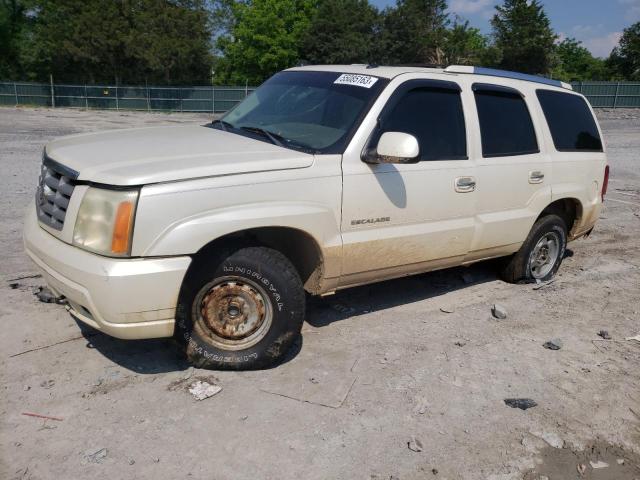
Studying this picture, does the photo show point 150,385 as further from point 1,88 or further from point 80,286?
point 1,88

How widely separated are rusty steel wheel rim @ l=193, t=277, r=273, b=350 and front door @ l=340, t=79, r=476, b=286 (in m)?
0.68

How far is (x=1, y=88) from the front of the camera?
123ft

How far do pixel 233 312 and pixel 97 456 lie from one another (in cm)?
115

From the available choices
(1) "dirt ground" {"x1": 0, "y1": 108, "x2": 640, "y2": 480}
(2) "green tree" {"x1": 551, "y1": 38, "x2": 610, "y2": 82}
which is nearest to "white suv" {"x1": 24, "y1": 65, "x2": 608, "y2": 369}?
(1) "dirt ground" {"x1": 0, "y1": 108, "x2": 640, "y2": 480}

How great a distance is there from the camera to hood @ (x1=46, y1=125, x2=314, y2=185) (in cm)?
321

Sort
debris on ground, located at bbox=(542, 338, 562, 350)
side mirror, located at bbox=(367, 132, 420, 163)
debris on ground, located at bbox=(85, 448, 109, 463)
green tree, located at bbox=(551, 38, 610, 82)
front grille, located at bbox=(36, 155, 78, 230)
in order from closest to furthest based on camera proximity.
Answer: debris on ground, located at bbox=(85, 448, 109, 463)
front grille, located at bbox=(36, 155, 78, 230)
side mirror, located at bbox=(367, 132, 420, 163)
debris on ground, located at bbox=(542, 338, 562, 350)
green tree, located at bbox=(551, 38, 610, 82)

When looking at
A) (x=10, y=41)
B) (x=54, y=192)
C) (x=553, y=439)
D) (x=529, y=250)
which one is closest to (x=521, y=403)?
(x=553, y=439)

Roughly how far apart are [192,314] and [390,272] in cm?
156

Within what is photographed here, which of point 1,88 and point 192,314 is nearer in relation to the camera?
point 192,314

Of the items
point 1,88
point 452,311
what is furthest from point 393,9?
point 452,311

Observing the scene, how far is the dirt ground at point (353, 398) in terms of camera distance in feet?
9.65

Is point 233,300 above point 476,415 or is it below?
above

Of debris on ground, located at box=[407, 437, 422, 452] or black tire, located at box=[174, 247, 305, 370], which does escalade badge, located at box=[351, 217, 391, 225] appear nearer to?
black tire, located at box=[174, 247, 305, 370]

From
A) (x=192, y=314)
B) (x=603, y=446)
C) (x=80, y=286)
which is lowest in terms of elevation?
(x=603, y=446)
